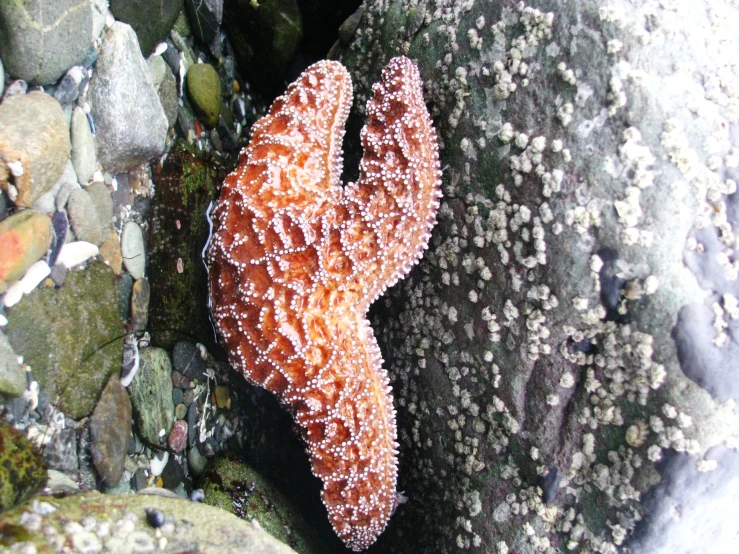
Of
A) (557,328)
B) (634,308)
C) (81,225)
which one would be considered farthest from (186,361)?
(634,308)

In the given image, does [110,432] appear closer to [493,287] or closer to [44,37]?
[44,37]

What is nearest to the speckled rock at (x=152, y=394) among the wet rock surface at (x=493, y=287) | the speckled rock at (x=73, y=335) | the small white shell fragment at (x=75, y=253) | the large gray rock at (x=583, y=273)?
the wet rock surface at (x=493, y=287)

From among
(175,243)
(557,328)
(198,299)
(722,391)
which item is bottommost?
(198,299)

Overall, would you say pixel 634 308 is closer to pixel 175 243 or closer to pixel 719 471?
pixel 719 471

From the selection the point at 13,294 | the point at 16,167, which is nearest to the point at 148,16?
the point at 16,167

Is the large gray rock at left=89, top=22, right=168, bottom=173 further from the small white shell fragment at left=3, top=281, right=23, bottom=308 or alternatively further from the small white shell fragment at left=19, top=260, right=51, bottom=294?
the small white shell fragment at left=3, top=281, right=23, bottom=308

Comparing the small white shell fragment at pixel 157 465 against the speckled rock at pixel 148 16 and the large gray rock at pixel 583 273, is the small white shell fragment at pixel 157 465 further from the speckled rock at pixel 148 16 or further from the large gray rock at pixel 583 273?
the speckled rock at pixel 148 16
